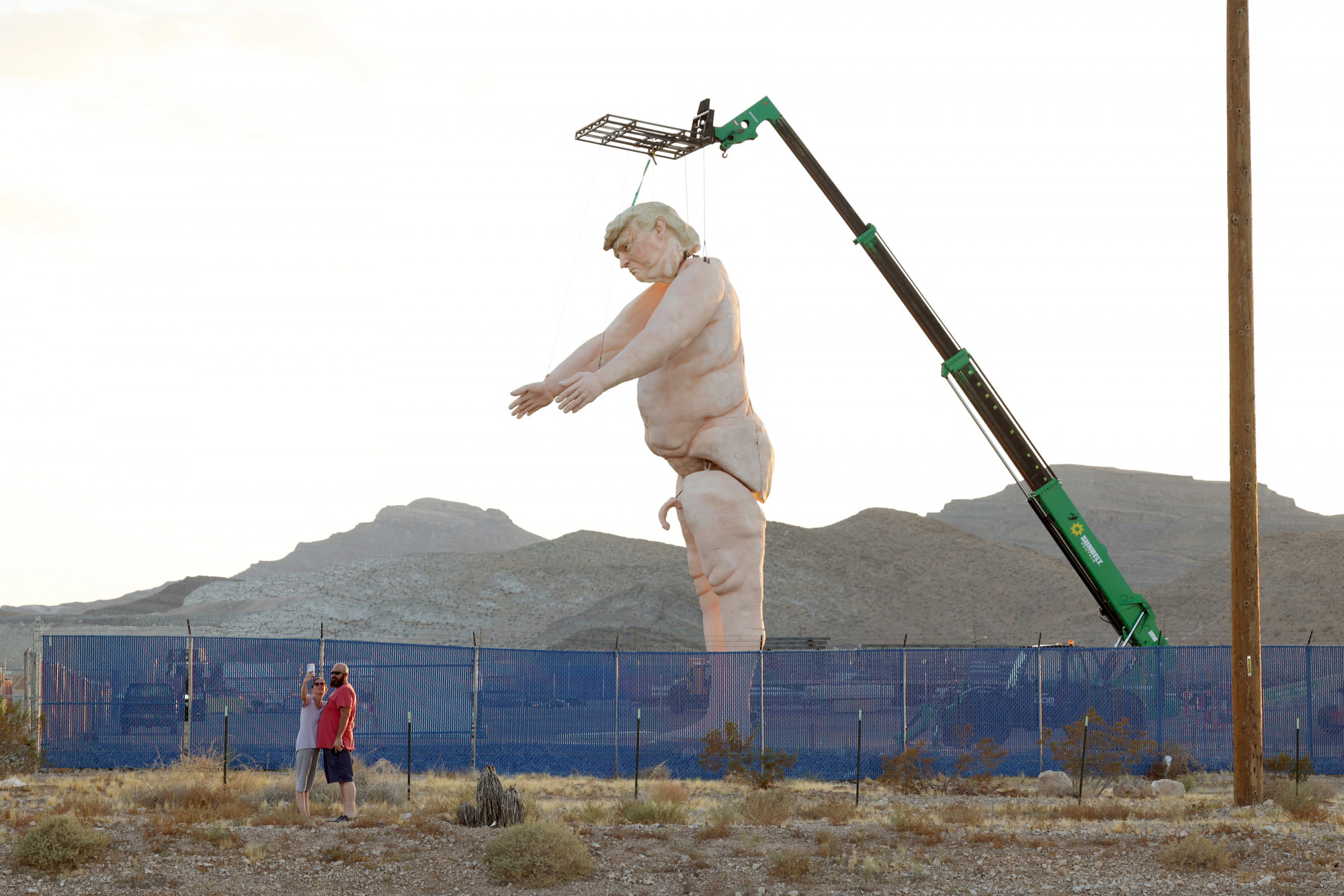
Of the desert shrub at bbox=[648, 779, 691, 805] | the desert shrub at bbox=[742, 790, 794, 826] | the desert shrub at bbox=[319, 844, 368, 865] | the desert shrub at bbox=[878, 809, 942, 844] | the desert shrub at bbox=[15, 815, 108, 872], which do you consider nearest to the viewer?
the desert shrub at bbox=[15, 815, 108, 872]

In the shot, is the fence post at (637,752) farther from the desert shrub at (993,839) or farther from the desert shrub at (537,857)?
the desert shrub at (993,839)

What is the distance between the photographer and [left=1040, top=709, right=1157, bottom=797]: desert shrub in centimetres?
1783

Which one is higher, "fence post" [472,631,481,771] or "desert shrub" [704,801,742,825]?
"fence post" [472,631,481,771]

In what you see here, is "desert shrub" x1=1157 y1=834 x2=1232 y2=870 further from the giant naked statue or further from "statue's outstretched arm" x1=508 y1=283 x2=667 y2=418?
"statue's outstretched arm" x1=508 y1=283 x2=667 y2=418

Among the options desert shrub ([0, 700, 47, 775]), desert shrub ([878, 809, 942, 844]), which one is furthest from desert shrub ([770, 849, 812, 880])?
desert shrub ([0, 700, 47, 775])

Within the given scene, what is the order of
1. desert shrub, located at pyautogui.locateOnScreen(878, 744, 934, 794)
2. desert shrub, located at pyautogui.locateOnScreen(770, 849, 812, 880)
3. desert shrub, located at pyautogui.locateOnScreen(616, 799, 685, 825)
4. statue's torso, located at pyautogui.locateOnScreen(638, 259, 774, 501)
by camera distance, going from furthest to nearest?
statue's torso, located at pyautogui.locateOnScreen(638, 259, 774, 501), desert shrub, located at pyautogui.locateOnScreen(878, 744, 934, 794), desert shrub, located at pyautogui.locateOnScreen(616, 799, 685, 825), desert shrub, located at pyautogui.locateOnScreen(770, 849, 812, 880)

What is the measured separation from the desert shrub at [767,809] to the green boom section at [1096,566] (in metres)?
9.24

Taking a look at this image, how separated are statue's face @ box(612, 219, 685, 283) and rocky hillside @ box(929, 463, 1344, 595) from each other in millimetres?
85275

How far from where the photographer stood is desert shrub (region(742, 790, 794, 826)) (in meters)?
13.6

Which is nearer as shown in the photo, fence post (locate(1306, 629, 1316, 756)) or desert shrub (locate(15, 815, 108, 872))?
desert shrub (locate(15, 815, 108, 872))

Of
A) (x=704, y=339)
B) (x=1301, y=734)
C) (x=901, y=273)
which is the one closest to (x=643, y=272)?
(x=704, y=339)

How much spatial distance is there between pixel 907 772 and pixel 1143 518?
11087 centimetres

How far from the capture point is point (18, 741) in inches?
706

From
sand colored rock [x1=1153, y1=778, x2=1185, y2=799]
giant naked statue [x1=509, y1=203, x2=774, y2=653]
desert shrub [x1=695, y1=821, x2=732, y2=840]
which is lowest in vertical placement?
sand colored rock [x1=1153, y1=778, x2=1185, y2=799]
